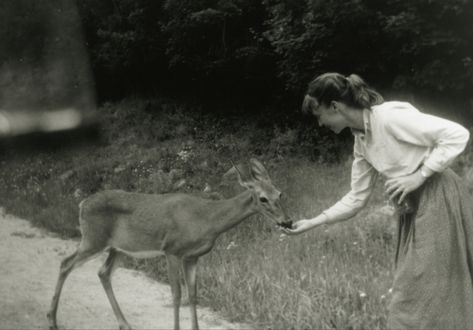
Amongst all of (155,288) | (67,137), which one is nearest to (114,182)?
(67,137)

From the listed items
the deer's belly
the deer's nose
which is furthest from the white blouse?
the deer's belly

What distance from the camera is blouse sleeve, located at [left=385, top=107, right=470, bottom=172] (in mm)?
3441

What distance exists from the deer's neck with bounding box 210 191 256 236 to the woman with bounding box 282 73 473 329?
7.39ft

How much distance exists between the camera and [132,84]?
65.9 ft

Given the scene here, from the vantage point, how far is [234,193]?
10.1 m

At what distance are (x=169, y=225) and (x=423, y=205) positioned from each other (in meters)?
3.16

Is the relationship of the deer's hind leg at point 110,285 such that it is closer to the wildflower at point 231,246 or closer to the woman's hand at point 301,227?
the wildflower at point 231,246

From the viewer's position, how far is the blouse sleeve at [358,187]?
4.06 metres

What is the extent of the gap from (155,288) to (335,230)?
2046 mm

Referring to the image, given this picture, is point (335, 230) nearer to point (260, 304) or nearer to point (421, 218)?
point (260, 304)

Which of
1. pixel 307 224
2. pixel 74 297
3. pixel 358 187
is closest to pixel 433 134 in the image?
pixel 358 187

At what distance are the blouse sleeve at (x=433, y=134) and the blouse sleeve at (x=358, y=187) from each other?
419 mm

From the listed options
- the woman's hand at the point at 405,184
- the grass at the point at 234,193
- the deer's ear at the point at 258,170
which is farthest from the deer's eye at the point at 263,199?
the woman's hand at the point at 405,184

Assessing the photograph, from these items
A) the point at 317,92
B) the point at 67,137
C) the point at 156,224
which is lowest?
the point at 67,137
